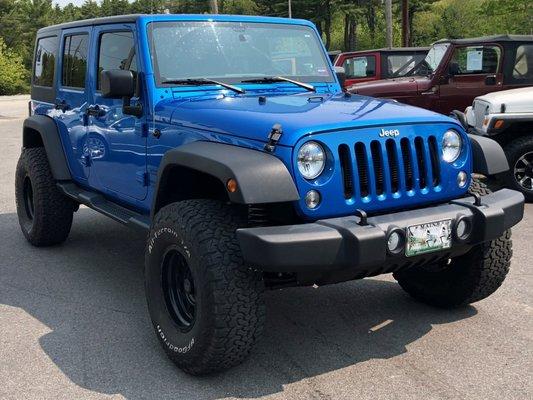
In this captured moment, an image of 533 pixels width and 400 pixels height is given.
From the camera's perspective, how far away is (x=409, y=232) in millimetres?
3102

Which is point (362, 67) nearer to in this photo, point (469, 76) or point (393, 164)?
point (469, 76)

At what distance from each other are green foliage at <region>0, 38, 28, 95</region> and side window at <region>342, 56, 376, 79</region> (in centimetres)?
3563

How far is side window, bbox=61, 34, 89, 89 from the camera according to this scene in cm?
514

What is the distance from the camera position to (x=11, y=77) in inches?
1687

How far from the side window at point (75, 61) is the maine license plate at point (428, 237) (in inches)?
121

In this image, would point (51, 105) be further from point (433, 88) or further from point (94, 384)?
point (433, 88)

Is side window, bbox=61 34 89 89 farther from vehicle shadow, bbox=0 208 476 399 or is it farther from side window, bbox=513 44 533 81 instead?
side window, bbox=513 44 533 81

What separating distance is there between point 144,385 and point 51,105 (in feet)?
10.7

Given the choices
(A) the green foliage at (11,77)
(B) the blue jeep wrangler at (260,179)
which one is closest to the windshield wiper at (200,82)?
(B) the blue jeep wrangler at (260,179)

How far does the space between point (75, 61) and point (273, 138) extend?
287 cm

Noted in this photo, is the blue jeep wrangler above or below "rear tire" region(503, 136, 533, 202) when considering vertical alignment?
above

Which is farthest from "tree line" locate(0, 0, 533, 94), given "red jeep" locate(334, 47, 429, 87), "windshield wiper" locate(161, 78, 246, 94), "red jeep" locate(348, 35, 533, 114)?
"windshield wiper" locate(161, 78, 246, 94)

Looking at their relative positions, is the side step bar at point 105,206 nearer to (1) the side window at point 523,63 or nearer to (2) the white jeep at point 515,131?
(2) the white jeep at point 515,131

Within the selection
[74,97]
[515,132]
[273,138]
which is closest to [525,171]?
[515,132]
